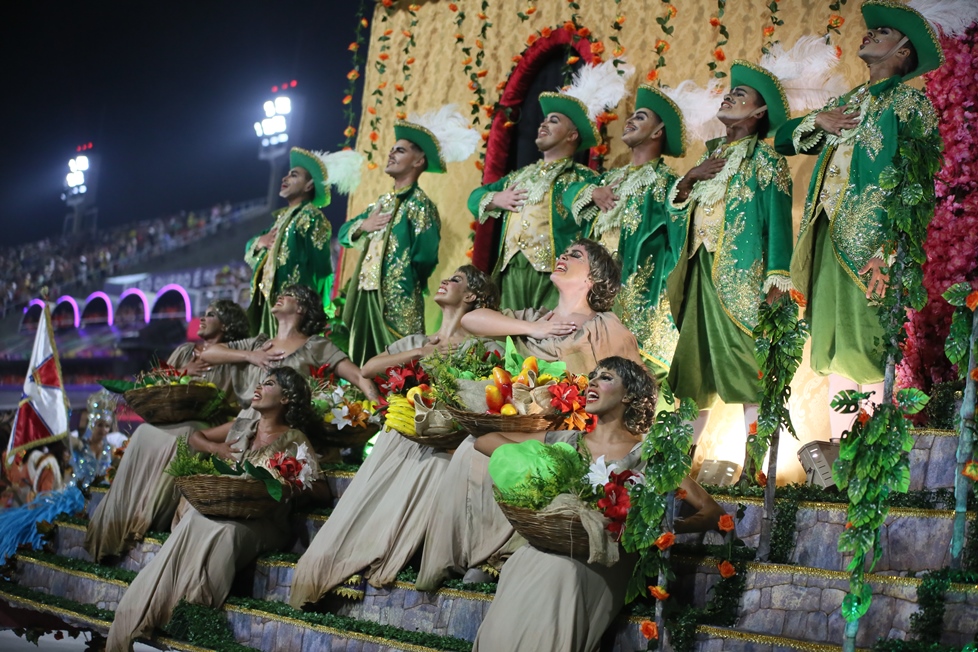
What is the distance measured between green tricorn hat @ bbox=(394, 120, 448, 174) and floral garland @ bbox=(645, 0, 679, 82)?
4.26ft

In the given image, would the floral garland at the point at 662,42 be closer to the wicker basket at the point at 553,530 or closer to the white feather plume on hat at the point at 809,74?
the white feather plume on hat at the point at 809,74

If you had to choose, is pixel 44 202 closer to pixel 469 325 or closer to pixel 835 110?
pixel 469 325

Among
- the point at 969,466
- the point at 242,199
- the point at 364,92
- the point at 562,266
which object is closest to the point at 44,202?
the point at 242,199

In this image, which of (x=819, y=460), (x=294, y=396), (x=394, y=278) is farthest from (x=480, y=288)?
(x=819, y=460)

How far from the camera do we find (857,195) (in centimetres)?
461

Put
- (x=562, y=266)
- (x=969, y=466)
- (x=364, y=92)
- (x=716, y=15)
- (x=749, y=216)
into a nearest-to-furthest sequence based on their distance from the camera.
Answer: (x=969, y=466) < (x=562, y=266) < (x=749, y=216) < (x=716, y=15) < (x=364, y=92)

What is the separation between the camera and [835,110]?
4812mm

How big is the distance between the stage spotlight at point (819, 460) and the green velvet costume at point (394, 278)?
9.31 feet

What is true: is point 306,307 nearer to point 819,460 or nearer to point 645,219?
point 645,219

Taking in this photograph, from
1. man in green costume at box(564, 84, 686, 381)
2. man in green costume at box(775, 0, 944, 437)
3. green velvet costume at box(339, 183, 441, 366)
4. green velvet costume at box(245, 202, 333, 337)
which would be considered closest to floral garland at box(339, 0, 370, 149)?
green velvet costume at box(245, 202, 333, 337)

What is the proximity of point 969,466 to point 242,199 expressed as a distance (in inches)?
271

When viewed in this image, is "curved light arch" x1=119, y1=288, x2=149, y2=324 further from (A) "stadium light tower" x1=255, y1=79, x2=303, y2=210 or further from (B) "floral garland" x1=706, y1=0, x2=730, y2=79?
(B) "floral garland" x1=706, y1=0, x2=730, y2=79

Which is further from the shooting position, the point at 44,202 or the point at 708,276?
the point at 44,202

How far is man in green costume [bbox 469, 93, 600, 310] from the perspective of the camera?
591cm
